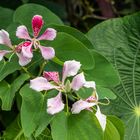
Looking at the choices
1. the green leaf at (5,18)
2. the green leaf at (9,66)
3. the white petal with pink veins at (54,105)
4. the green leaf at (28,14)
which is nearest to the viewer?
the white petal with pink veins at (54,105)

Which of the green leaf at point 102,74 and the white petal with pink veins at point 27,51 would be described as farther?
the green leaf at point 102,74

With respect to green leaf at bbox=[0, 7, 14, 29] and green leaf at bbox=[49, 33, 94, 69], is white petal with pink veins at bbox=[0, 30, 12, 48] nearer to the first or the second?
green leaf at bbox=[49, 33, 94, 69]

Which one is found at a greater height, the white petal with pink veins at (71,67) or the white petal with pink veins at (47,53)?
the white petal with pink veins at (47,53)

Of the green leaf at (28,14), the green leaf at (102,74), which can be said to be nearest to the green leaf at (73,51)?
the green leaf at (102,74)

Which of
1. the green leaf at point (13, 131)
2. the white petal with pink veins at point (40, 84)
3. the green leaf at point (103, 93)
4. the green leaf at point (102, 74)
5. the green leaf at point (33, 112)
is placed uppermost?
the white petal with pink veins at point (40, 84)

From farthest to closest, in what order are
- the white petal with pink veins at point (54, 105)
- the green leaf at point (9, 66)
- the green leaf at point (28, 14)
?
the green leaf at point (28, 14) → the green leaf at point (9, 66) → the white petal with pink veins at point (54, 105)

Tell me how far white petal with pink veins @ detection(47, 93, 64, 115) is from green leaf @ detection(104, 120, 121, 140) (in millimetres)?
124

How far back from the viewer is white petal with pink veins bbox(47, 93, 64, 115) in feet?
2.48

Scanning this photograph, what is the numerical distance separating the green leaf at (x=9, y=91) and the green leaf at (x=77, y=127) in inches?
3.6

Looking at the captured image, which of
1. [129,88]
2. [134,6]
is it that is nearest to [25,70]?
[129,88]

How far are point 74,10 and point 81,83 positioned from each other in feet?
3.36

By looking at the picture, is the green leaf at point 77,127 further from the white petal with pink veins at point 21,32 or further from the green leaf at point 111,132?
the white petal with pink veins at point 21,32

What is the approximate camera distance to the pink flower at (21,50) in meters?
0.79

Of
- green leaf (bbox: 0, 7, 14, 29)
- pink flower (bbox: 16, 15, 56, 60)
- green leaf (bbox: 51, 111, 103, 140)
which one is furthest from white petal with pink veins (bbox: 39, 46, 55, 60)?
green leaf (bbox: 0, 7, 14, 29)
